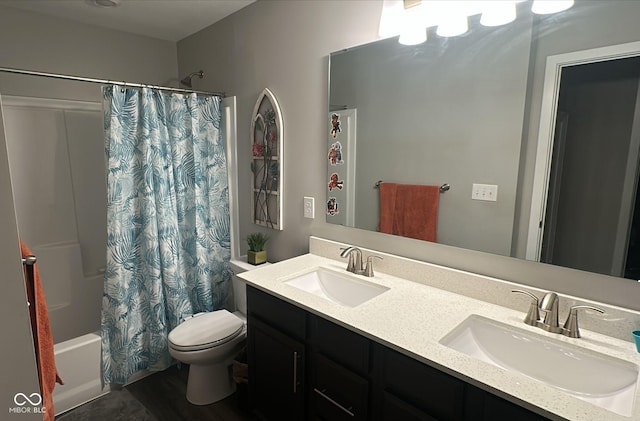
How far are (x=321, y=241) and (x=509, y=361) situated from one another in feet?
3.65

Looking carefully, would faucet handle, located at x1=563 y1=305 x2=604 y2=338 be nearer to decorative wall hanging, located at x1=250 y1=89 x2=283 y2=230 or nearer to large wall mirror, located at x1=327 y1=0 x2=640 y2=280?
large wall mirror, located at x1=327 y1=0 x2=640 y2=280

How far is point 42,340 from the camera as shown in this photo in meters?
1.33

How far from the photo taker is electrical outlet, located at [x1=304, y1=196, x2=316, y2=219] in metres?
2.10

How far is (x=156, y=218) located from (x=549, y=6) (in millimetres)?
2208

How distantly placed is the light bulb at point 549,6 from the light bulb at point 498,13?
73 mm

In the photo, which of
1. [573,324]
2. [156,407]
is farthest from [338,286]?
[156,407]

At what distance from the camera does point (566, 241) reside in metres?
1.24

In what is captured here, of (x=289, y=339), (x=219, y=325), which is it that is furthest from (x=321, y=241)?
(x=219, y=325)

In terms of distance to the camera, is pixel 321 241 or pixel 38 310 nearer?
pixel 38 310

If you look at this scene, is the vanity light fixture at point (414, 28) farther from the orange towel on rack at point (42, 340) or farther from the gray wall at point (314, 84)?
the orange towel on rack at point (42, 340)

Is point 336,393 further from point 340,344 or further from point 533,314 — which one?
point 533,314

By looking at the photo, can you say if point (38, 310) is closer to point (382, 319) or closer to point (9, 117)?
point (382, 319)

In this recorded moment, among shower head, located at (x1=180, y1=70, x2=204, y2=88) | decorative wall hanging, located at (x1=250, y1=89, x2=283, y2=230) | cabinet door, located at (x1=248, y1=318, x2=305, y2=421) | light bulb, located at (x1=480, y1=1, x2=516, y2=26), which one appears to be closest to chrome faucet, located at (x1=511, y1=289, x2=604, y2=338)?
cabinet door, located at (x1=248, y1=318, x2=305, y2=421)

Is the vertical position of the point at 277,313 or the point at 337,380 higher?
the point at 277,313
